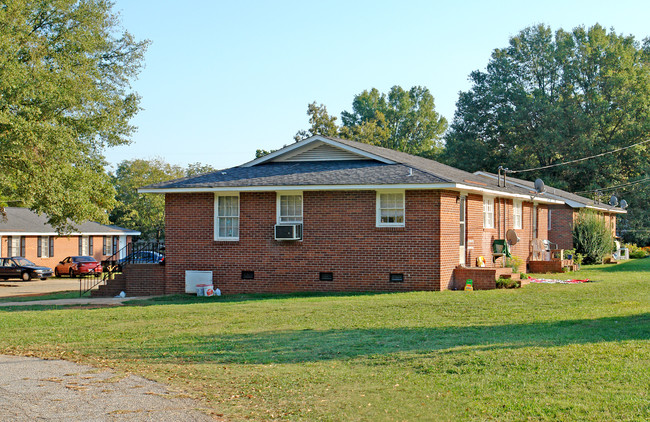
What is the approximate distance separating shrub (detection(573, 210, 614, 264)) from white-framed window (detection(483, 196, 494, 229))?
12101 mm

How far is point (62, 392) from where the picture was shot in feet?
29.3

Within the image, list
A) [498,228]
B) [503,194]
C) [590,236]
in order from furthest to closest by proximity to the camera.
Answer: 1. [590,236]
2. [498,228]
3. [503,194]

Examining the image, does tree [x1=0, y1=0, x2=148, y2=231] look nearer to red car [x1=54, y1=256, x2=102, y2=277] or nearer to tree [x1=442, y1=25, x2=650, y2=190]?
red car [x1=54, y1=256, x2=102, y2=277]

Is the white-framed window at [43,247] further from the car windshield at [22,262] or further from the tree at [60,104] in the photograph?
the tree at [60,104]

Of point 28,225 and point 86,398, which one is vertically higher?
point 28,225

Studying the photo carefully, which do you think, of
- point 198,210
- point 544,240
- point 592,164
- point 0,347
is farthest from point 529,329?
point 592,164

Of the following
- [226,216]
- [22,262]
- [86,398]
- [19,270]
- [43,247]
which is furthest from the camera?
[43,247]

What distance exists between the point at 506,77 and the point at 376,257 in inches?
1965

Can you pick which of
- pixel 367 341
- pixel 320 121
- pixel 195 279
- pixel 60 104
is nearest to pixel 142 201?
pixel 320 121

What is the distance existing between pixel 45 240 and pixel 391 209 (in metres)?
30.8

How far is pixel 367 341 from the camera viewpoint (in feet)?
39.8

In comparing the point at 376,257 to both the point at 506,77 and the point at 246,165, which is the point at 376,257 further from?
the point at 506,77

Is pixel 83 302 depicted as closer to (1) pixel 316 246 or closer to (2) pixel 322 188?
(1) pixel 316 246

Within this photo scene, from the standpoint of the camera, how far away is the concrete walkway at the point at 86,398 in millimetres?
7695
